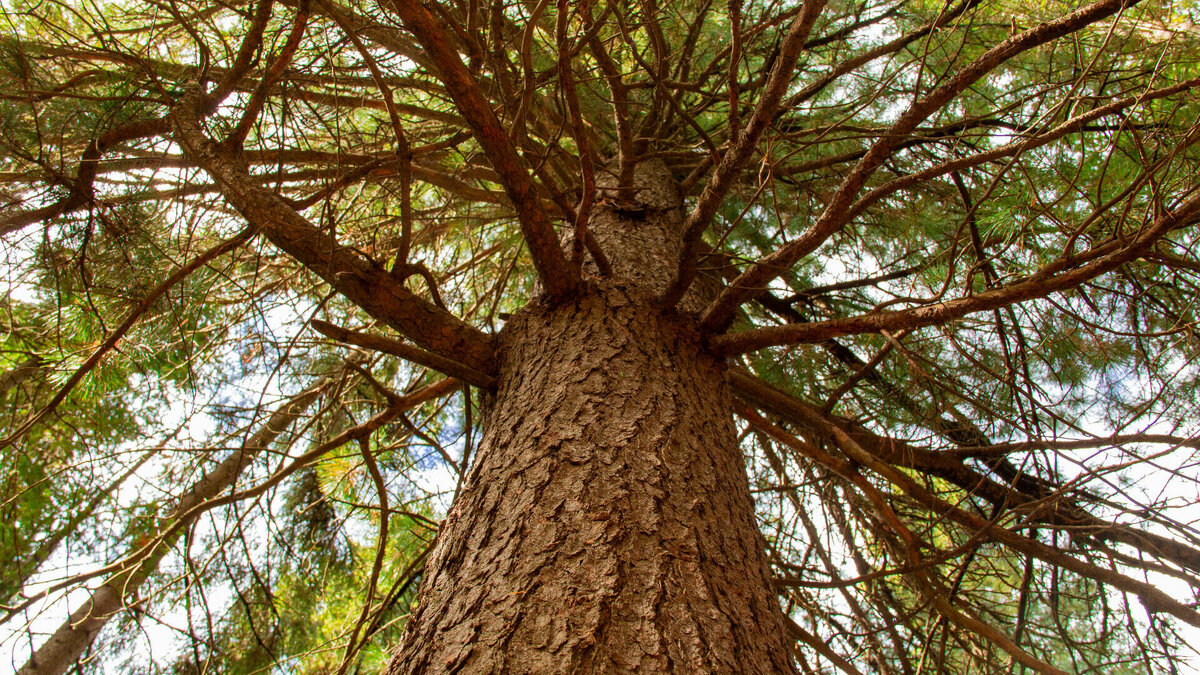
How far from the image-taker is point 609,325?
154 cm

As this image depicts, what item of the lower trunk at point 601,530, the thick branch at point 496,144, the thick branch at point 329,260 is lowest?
the lower trunk at point 601,530

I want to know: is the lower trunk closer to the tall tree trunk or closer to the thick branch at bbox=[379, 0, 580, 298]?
the tall tree trunk

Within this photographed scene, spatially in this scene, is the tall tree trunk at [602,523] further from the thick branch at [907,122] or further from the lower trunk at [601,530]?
the thick branch at [907,122]

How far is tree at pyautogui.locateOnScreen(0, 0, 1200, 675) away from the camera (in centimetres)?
107

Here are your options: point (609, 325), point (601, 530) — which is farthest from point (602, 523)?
point (609, 325)

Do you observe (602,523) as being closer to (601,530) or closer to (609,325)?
(601,530)

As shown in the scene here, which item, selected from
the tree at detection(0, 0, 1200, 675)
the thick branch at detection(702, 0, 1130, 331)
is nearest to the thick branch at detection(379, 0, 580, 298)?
the tree at detection(0, 0, 1200, 675)

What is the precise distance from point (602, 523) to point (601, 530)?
1cm

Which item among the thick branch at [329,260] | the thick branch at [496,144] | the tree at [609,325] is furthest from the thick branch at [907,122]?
the thick branch at [329,260]

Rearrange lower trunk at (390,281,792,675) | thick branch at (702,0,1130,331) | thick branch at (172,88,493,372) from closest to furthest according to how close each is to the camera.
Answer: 1. lower trunk at (390,281,792,675)
2. thick branch at (702,0,1130,331)
3. thick branch at (172,88,493,372)

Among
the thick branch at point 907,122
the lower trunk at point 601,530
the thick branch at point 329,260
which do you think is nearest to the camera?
the lower trunk at point 601,530

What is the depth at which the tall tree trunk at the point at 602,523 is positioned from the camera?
86cm

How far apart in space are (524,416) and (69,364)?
1.71 m

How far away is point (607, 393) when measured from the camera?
1.33 meters
